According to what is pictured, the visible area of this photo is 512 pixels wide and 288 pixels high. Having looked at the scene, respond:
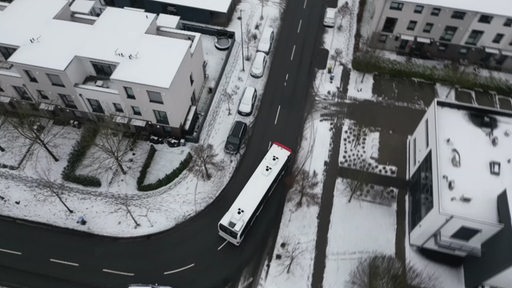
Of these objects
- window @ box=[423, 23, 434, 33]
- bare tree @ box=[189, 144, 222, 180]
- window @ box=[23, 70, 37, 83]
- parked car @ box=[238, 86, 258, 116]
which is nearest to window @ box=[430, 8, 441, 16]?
window @ box=[423, 23, 434, 33]

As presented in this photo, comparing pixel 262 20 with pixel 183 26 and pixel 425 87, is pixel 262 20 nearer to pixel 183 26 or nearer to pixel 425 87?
pixel 183 26

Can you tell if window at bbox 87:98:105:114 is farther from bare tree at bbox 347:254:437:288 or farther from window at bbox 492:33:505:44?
window at bbox 492:33:505:44

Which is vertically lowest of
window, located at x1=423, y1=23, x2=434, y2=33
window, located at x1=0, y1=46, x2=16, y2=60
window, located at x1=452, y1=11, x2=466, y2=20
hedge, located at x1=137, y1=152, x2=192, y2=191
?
hedge, located at x1=137, y1=152, x2=192, y2=191

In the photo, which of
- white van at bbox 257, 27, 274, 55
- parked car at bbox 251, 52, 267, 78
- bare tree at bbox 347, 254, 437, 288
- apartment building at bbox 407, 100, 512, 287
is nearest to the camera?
apartment building at bbox 407, 100, 512, 287

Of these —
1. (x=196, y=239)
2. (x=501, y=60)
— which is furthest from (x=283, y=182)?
(x=501, y=60)

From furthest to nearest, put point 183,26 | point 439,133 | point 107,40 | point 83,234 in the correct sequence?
point 183,26
point 107,40
point 83,234
point 439,133
